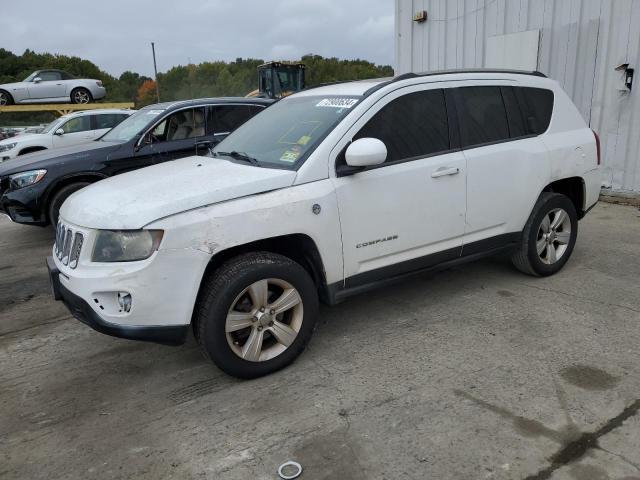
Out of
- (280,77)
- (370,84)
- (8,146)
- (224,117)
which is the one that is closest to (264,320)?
(370,84)

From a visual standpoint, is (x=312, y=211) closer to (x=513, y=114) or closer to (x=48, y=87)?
(x=513, y=114)

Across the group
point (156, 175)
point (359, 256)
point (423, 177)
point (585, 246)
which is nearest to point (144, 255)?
point (156, 175)

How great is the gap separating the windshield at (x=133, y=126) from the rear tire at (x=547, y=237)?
5.00 metres

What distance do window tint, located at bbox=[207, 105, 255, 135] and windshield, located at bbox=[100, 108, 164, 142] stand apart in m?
0.68

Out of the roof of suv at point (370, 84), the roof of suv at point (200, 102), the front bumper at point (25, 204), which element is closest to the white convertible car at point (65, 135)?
the roof of suv at point (200, 102)

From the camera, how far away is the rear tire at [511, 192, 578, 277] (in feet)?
14.9

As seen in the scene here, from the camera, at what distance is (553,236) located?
475 cm

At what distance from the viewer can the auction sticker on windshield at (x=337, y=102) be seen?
12.0ft

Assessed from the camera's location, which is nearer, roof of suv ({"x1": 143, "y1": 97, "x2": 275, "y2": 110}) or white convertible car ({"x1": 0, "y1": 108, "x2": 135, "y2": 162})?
roof of suv ({"x1": 143, "y1": 97, "x2": 275, "y2": 110})

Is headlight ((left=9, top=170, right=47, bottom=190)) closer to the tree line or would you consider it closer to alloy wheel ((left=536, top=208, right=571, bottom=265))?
alloy wheel ((left=536, top=208, right=571, bottom=265))

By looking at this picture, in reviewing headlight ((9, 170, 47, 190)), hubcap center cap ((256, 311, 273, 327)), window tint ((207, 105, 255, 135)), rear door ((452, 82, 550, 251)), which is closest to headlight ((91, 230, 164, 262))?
hubcap center cap ((256, 311, 273, 327))

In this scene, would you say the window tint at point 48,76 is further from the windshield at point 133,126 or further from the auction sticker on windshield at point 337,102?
the auction sticker on windshield at point 337,102

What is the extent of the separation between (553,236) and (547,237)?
8 centimetres

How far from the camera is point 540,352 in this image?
137 inches
